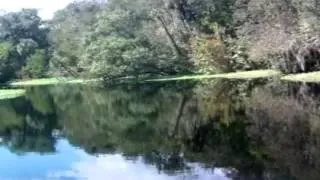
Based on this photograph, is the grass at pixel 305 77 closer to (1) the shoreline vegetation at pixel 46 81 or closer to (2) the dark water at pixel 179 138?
(2) the dark water at pixel 179 138

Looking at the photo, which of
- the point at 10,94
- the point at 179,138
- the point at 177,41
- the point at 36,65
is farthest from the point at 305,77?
the point at 36,65

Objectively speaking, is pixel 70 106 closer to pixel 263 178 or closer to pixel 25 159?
pixel 25 159

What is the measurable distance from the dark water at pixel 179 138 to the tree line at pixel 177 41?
7387 millimetres

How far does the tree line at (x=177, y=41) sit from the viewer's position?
48.6 metres

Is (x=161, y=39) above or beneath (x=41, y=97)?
above

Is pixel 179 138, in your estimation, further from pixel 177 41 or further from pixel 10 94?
pixel 177 41

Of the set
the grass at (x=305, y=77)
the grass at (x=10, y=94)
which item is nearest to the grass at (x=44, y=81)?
the grass at (x=10, y=94)

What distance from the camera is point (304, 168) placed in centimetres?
1527

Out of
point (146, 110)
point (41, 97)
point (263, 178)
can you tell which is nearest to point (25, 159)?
point (263, 178)

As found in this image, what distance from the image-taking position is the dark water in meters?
17.2

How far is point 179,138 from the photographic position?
966 inches

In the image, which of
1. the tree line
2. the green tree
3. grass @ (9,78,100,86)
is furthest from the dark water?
the green tree

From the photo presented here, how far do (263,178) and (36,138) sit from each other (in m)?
17.6

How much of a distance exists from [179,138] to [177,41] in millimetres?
48729
